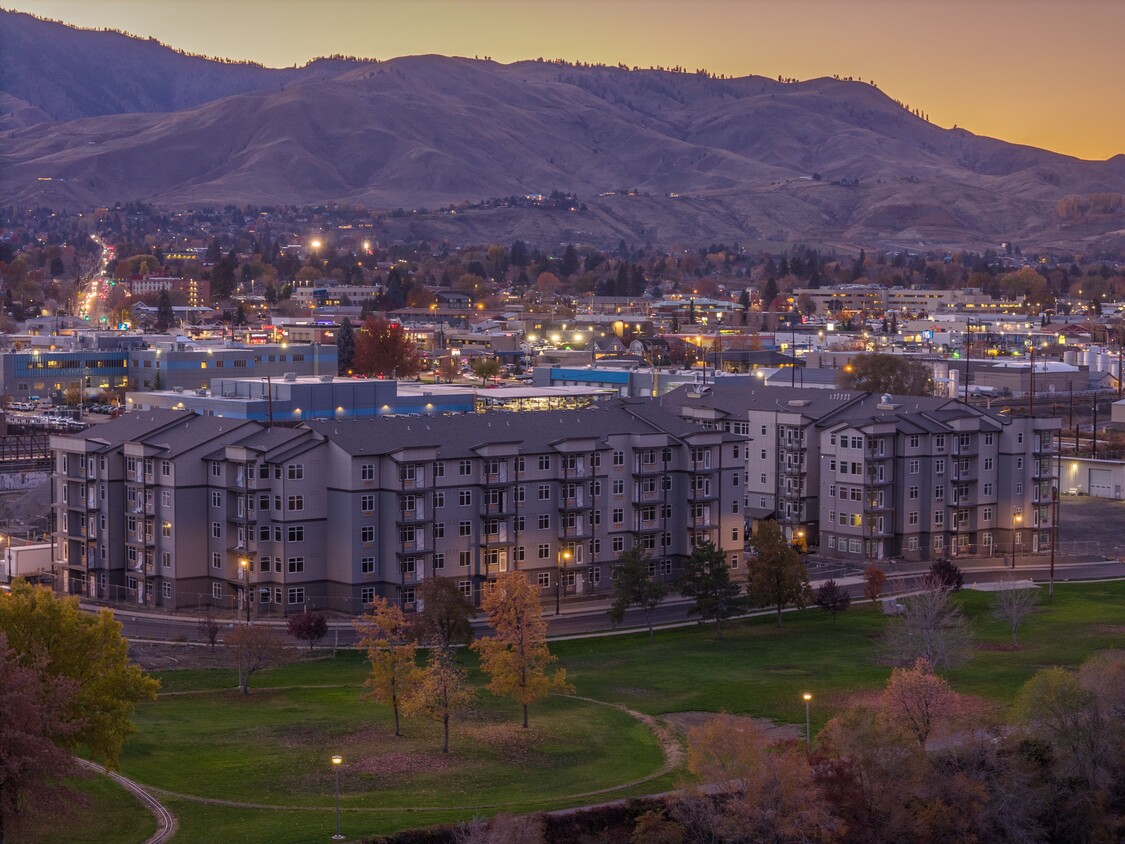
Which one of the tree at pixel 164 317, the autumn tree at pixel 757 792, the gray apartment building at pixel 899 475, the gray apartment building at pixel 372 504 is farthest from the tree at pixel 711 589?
the tree at pixel 164 317

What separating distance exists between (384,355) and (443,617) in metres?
78.2

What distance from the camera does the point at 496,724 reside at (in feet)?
135

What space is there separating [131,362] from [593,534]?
70.6 m

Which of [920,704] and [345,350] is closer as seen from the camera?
[920,704]

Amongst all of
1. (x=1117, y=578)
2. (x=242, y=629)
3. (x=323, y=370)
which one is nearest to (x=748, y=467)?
(x=1117, y=578)

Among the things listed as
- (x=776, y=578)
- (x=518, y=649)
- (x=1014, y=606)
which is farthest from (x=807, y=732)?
(x=776, y=578)

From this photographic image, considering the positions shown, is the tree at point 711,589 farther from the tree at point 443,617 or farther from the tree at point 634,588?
the tree at point 443,617

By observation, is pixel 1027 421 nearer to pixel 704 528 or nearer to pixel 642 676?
pixel 704 528

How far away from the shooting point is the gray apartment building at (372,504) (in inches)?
2089

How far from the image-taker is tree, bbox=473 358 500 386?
120125mm

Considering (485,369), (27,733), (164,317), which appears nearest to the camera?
(27,733)

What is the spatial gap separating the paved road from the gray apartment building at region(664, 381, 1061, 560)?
1817mm

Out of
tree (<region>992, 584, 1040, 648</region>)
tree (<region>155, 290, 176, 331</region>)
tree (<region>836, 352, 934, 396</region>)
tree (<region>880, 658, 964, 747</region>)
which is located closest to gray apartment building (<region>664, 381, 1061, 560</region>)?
tree (<region>992, 584, 1040, 648</region>)

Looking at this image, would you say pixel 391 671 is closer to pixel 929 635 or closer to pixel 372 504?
pixel 372 504
